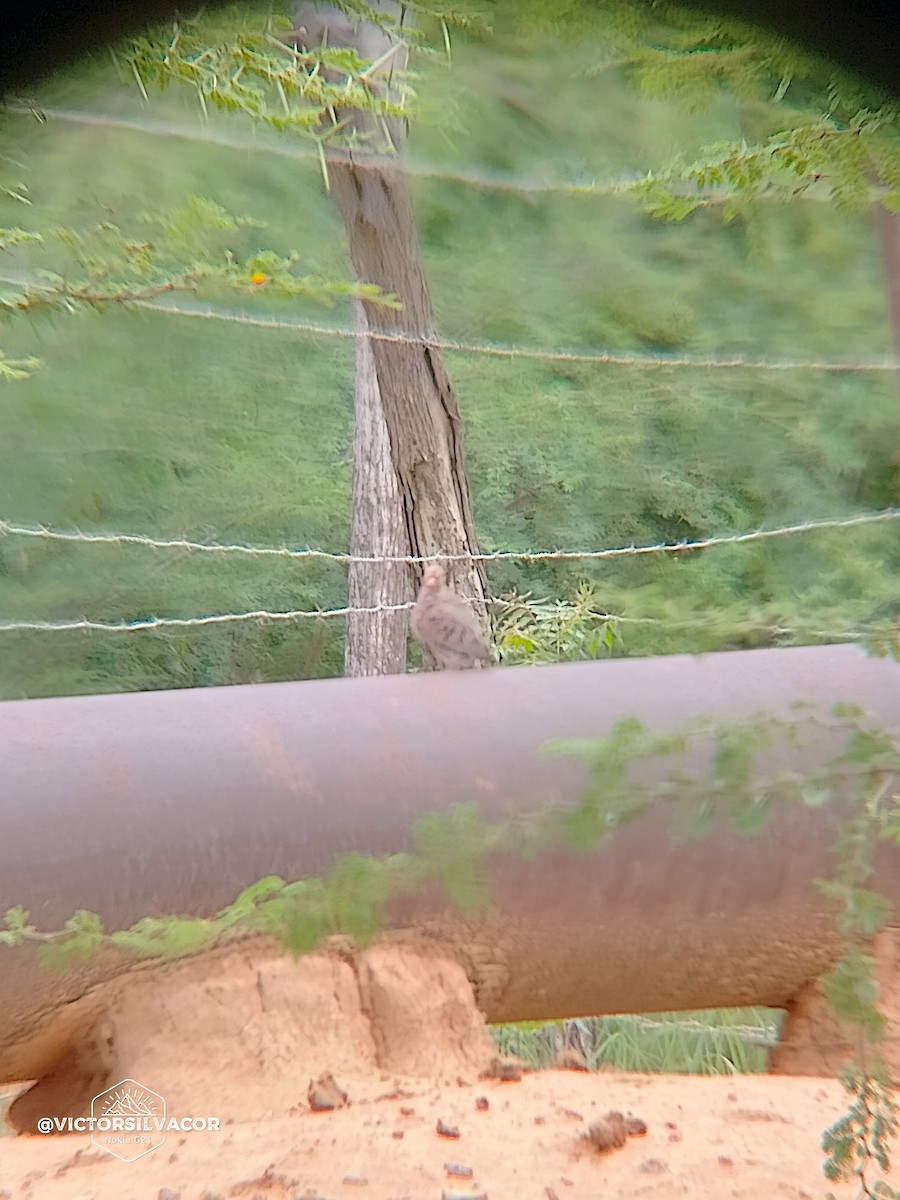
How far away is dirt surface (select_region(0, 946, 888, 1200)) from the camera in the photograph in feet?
3.27

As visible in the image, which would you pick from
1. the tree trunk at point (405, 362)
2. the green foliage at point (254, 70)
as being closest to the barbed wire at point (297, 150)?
the tree trunk at point (405, 362)

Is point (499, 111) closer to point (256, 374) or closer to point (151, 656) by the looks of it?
point (256, 374)

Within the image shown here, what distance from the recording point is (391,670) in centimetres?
338

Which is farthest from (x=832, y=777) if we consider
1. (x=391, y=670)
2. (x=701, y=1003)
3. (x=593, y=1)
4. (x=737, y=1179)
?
(x=391, y=670)

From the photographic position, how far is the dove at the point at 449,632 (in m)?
1.86

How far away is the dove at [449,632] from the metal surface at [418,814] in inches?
25.1

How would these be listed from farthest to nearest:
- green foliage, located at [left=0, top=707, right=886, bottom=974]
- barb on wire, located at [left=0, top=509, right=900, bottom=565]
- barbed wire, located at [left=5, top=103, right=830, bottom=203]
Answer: barbed wire, located at [left=5, top=103, right=830, bottom=203]
barb on wire, located at [left=0, top=509, right=900, bottom=565]
green foliage, located at [left=0, top=707, right=886, bottom=974]

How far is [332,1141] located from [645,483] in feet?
14.6

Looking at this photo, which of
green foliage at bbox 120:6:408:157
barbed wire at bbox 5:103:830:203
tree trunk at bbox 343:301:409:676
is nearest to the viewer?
green foliage at bbox 120:6:408:157

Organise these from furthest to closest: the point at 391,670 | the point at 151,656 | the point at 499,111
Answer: the point at 151,656 → the point at 499,111 → the point at 391,670

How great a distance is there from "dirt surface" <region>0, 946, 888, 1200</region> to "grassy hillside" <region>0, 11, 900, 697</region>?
333cm

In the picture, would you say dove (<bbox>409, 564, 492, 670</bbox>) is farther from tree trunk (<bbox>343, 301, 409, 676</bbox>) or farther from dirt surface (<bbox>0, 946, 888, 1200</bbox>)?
tree trunk (<bbox>343, 301, 409, 676</bbox>)

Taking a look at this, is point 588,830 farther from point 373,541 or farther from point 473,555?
point 373,541

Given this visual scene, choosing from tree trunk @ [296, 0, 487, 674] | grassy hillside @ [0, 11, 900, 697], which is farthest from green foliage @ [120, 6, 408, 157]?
grassy hillside @ [0, 11, 900, 697]
